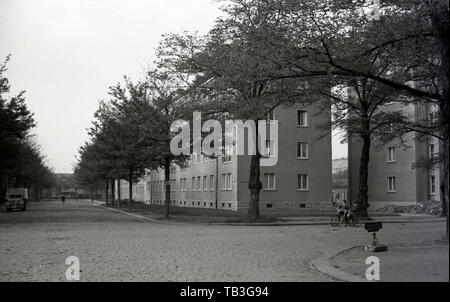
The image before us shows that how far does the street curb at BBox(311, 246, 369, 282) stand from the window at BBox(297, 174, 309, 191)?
36927mm

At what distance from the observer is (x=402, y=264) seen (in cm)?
1101

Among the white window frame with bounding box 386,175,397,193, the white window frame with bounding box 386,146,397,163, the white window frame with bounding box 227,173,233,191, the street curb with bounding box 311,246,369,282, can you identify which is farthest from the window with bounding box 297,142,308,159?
the street curb with bounding box 311,246,369,282

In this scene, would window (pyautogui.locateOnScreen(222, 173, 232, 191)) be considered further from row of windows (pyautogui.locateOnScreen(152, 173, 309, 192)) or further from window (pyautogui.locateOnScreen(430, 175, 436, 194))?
window (pyautogui.locateOnScreen(430, 175, 436, 194))

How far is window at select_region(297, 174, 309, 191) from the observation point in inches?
1978

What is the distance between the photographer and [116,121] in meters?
43.1

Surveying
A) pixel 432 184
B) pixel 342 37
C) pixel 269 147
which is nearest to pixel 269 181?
pixel 269 147

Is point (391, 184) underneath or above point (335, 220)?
above

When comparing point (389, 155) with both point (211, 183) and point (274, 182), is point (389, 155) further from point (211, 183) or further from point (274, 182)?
point (211, 183)

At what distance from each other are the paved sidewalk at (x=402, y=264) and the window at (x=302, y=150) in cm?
3594

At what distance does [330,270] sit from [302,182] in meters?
40.1

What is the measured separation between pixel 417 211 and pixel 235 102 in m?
23.4

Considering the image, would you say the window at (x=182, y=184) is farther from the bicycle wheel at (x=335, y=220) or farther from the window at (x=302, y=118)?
the bicycle wheel at (x=335, y=220)

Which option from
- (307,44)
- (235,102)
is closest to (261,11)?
(307,44)

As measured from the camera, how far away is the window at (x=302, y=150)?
50.7 meters
